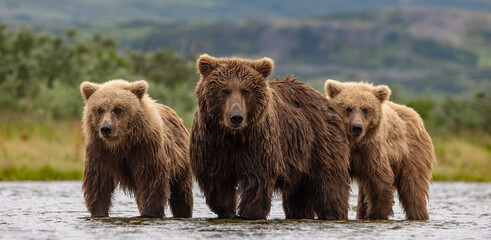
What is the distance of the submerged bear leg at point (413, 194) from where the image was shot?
10859mm

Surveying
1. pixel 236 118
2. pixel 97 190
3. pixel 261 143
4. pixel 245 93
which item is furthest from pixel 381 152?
pixel 97 190

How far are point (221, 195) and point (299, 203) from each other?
4.14 feet

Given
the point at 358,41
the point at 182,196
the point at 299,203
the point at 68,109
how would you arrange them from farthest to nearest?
the point at 358,41, the point at 68,109, the point at 182,196, the point at 299,203

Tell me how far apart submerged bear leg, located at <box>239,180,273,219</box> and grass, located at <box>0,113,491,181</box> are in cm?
946

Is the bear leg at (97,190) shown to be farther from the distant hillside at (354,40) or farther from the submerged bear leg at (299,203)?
the distant hillside at (354,40)

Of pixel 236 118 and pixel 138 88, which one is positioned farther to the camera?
pixel 138 88

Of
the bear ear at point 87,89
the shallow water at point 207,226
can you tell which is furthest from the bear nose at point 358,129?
the bear ear at point 87,89

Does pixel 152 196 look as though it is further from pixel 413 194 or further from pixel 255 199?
pixel 413 194

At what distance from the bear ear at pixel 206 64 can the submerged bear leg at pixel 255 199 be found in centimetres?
126

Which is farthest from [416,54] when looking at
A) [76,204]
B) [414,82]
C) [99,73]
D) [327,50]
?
[76,204]

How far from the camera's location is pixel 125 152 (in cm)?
996

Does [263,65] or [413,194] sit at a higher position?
[263,65]

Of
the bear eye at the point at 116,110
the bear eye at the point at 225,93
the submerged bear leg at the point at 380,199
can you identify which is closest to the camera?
the bear eye at the point at 225,93

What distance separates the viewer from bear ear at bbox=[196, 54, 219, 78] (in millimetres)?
9281
